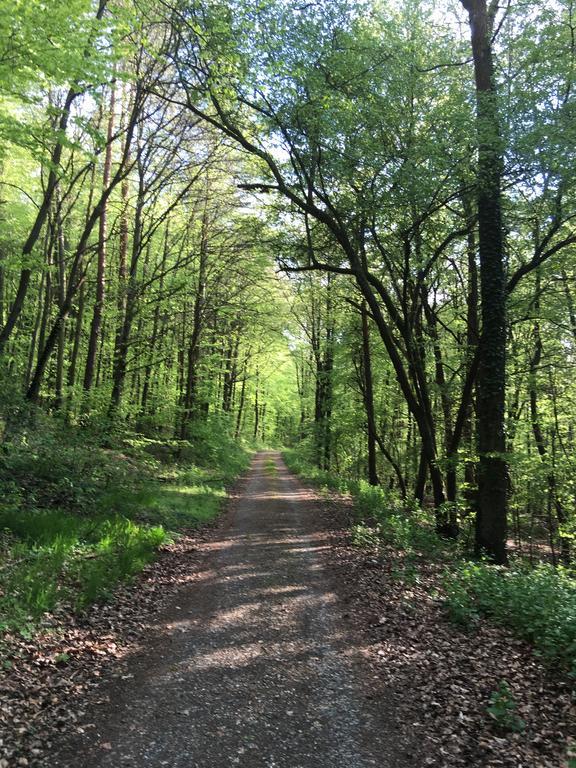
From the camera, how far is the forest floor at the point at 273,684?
142 inches

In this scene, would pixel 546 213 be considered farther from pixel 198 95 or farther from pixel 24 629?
pixel 24 629

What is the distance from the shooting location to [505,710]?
391cm

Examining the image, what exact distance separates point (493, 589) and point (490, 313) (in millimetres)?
5387

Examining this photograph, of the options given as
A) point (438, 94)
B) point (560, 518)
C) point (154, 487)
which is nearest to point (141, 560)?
point (154, 487)

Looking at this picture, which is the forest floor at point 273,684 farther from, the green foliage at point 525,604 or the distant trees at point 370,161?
the distant trees at point 370,161

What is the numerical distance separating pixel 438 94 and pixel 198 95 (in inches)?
204

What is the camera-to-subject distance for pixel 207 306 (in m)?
19.5

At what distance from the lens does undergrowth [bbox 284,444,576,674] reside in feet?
16.0

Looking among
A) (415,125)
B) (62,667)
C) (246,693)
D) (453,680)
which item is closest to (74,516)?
(62,667)

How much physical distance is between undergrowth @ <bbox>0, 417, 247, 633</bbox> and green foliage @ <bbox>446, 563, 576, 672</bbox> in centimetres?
452

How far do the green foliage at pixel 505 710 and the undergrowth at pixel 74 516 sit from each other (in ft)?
14.3

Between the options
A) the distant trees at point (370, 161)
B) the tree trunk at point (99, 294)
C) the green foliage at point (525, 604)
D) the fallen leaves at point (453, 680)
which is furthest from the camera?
the tree trunk at point (99, 294)

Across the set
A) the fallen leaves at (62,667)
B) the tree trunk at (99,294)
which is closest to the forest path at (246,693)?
the fallen leaves at (62,667)

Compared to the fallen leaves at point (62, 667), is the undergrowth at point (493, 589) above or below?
above
